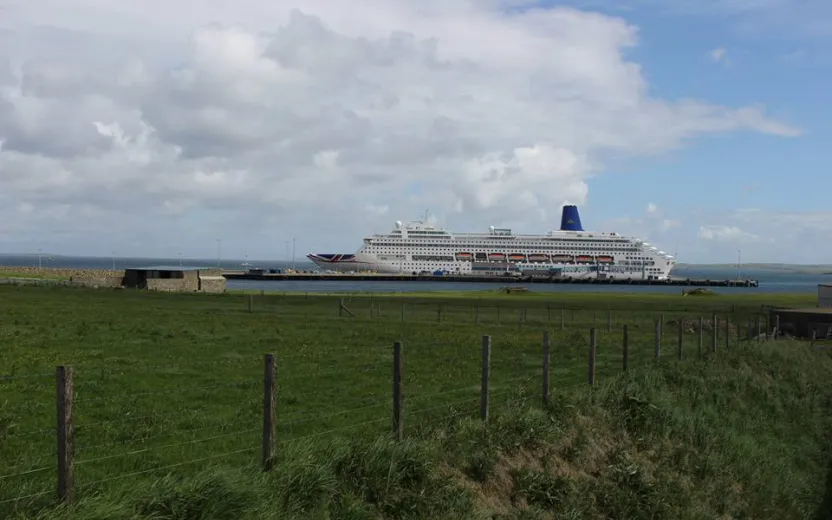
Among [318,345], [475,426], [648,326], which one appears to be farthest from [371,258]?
[475,426]

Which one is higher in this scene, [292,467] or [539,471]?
[292,467]

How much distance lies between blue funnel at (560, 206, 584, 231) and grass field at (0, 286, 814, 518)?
15221cm

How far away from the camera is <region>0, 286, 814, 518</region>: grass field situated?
7.63 meters

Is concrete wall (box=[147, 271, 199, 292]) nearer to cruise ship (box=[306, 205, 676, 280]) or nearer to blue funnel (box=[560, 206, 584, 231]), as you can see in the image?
cruise ship (box=[306, 205, 676, 280])

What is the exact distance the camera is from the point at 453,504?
24.9 ft

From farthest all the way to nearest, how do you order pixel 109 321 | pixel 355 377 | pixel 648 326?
pixel 648 326 → pixel 109 321 → pixel 355 377

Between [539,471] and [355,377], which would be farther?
[355,377]

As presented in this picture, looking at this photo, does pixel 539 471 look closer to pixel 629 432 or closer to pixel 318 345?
pixel 629 432

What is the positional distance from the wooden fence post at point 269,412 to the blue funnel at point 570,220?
566ft

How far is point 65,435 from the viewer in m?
5.44

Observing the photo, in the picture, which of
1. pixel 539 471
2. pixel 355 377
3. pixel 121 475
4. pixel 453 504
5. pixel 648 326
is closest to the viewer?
pixel 121 475

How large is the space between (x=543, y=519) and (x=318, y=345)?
39.4ft

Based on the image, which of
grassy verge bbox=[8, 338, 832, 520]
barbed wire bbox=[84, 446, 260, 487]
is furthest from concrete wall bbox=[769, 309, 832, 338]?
barbed wire bbox=[84, 446, 260, 487]

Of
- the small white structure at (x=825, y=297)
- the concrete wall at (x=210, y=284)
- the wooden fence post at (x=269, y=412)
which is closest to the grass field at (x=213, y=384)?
the wooden fence post at (x=269, y=412)
